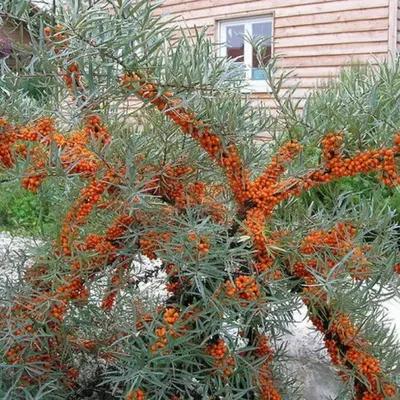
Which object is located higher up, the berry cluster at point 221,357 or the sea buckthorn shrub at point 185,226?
the sea buckthorn shrub at point 185,226

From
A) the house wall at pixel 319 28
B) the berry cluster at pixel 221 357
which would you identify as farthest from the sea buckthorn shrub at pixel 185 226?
the house wall at pixel 319 28

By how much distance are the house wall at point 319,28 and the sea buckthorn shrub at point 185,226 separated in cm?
325

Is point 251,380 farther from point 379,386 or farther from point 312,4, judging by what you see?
point 312,4

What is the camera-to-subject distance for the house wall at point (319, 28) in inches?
156

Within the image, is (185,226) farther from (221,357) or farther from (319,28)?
(319,28)

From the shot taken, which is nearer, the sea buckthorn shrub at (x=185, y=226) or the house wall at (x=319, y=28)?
the sea buckthorn shrub at (x=185, y=226)

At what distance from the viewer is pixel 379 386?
0.74 metres

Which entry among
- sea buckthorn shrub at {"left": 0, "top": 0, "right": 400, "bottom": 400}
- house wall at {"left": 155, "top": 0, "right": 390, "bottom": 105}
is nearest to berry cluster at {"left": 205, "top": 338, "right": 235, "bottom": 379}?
sea buckthorn shrub at {"left": 0, "top": 0, "right": 400, "bottom": 400}

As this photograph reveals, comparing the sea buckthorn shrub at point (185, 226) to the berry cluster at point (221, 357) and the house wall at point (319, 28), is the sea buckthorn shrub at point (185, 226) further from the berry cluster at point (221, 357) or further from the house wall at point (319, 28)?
the house wall at point (319, 28)

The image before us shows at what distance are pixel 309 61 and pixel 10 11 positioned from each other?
4.02m

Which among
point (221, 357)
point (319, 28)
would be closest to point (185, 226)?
point (221, 357)

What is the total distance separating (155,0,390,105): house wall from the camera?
3973 millimetres

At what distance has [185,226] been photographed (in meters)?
0.70

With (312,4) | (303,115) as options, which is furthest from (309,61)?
(303,115)
